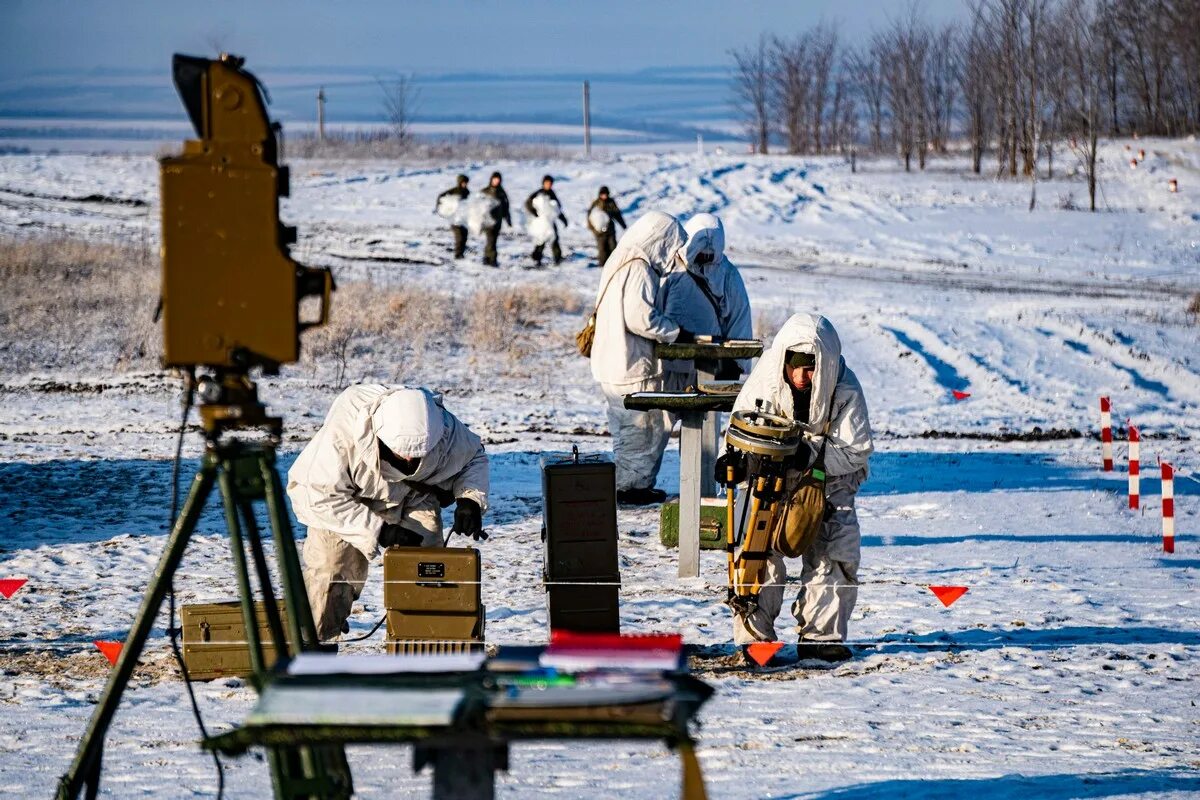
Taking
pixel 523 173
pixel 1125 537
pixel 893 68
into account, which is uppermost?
pixel 893 68

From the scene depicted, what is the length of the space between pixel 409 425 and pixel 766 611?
83.3 inches

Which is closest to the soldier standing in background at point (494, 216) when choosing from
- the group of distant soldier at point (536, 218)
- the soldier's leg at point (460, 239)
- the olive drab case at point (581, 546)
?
the group of distant soldier at point (536, 218)

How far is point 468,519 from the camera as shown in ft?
24.4

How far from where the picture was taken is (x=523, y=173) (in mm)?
36562

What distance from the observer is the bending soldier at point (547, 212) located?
25.0m

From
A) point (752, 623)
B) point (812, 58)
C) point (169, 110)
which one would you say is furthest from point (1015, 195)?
point (169, 110)

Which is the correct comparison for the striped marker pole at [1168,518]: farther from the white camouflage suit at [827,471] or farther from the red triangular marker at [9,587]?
the red triangular marker at [9,587]

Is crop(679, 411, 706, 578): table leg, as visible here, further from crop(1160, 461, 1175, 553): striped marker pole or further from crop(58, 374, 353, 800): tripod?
crop(58, 374, 353, 800): tripod

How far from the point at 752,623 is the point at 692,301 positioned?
13.0 ft

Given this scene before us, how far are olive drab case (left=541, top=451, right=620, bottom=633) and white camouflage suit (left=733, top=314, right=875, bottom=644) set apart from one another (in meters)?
0.76

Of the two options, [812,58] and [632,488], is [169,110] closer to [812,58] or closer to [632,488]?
[812,58]

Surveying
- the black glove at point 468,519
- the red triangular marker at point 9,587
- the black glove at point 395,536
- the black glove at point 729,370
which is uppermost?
the black glove at point 729,370

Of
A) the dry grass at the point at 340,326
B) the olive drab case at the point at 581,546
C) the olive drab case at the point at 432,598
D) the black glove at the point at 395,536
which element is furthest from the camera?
the dry grass at the point at 340,326

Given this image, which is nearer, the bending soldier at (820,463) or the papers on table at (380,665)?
the papers on table at (380,665)
